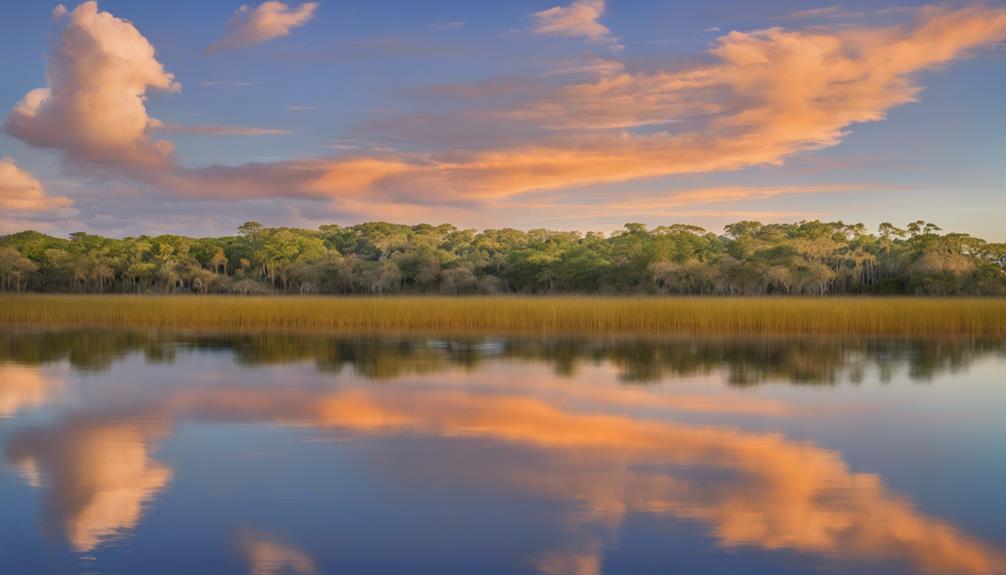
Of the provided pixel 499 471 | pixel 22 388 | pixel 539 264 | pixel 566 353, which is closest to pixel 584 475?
pixel 499 471

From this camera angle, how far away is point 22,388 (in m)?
11.9

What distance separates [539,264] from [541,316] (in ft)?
102

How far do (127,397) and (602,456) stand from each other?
22.5 feet

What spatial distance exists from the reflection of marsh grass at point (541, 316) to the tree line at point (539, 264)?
21.5m

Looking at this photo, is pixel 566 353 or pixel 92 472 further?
pixel 566 353

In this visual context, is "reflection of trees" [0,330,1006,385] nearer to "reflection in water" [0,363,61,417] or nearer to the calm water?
the calm water

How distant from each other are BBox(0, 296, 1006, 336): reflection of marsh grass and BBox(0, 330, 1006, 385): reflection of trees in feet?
5.62

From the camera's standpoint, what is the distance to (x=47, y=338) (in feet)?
68.7

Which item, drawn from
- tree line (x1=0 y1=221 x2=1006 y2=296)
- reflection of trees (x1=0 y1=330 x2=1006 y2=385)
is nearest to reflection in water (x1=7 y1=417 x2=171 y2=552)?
reflection of trees (x1=0 y1=330 x2=1006 y2=385)

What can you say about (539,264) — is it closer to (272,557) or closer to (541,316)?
(541,316)

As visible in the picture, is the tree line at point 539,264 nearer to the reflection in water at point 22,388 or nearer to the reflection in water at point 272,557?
the reflection in water at point 22,388

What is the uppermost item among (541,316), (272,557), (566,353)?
(541,316)

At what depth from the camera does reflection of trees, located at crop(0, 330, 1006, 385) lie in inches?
573

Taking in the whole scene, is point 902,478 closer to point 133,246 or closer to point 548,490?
point 548,490
